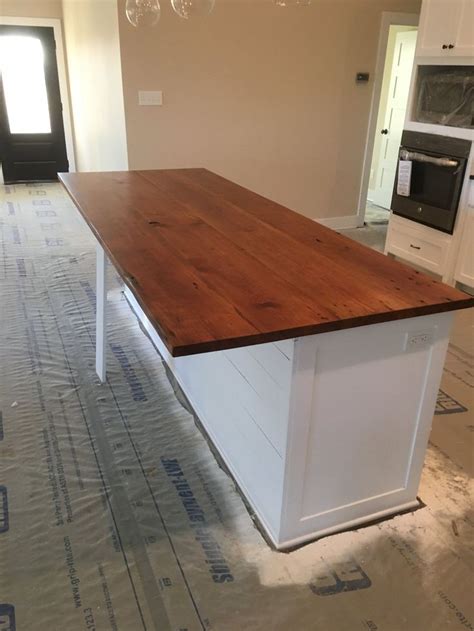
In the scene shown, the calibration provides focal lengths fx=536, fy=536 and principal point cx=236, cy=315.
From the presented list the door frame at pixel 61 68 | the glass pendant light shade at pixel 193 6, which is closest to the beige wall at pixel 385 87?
the glass pendant light shade at pixel 193 6

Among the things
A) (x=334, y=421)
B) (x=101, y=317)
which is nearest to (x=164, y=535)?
(x=334, y=421)

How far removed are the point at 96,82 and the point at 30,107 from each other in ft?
7.83

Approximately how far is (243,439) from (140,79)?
10.8 ft

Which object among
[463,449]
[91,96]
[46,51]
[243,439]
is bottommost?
[463,449]

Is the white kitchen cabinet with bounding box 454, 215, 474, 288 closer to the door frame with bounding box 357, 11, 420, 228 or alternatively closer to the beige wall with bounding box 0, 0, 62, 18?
the door frame with bounding box 357, 11, 420, 228

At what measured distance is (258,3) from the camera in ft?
14.3

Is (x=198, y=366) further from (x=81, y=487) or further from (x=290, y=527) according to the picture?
(x=290, y=527)

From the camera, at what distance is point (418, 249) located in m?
4.10

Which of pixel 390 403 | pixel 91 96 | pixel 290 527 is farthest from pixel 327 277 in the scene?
pixel 91 96

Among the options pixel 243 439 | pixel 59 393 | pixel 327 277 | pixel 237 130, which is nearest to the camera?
pixel 327 277

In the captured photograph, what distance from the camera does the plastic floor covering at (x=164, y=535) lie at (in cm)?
154

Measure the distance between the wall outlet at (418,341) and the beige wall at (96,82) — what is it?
3.43 metres

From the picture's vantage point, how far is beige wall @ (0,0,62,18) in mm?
6461

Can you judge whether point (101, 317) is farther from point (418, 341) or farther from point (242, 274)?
point (418, 341)
